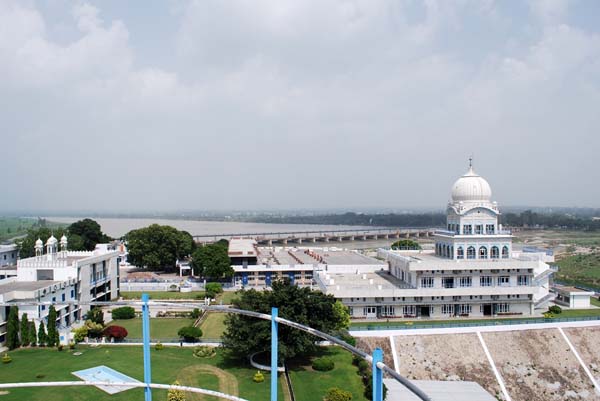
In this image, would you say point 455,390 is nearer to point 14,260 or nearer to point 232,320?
point 232,320

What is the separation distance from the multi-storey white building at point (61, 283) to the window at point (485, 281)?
25.5 meters

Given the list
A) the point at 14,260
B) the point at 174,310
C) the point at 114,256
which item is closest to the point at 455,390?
the point at 174,310

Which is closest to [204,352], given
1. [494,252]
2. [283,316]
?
[283,316]

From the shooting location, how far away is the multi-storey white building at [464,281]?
3309cm

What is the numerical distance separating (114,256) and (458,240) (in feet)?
86.3

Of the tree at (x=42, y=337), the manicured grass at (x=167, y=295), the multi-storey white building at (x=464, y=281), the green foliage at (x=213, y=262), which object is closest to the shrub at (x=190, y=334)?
the tree at (x=42, y=337)

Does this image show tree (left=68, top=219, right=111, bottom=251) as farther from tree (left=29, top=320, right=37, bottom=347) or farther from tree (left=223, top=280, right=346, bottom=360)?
tree (left=223, top=280, right=346, bottom=360)

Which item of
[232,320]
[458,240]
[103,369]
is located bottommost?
[103,369]

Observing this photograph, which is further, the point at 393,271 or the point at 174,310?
the point at 393,271

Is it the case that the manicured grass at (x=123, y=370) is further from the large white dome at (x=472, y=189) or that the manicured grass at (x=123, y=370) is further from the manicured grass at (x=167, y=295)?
the large white dome at (x=472, y=189)

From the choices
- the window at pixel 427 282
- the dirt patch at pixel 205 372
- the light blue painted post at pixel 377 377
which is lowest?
the dirt patch at pixel 205 372

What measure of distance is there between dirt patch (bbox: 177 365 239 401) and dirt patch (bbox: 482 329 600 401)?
44.8 ft

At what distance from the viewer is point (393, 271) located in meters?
40.0

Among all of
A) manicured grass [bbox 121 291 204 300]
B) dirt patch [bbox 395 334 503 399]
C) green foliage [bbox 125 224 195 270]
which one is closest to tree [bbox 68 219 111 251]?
green foliage [bbox 125 224 195 270]
